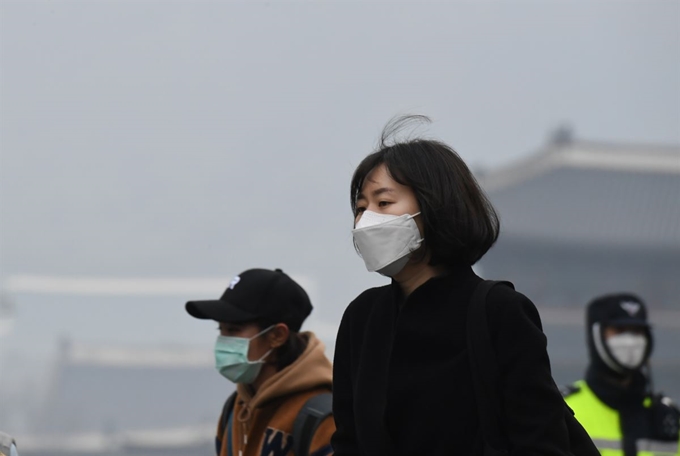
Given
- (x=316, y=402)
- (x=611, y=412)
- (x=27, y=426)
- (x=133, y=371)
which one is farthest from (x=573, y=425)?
(x=133, y=371)

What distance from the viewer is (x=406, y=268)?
146cm

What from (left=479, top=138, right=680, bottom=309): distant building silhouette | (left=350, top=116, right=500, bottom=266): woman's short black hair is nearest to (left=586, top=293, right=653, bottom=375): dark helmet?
(left=350, top=116, right=500, bottom=266): woman's short black hair

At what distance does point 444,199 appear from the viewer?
→ 1.43 meters

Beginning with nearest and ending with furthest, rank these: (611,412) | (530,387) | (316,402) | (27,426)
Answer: (530,387)
(316,402)
(611,412)
(27,426)

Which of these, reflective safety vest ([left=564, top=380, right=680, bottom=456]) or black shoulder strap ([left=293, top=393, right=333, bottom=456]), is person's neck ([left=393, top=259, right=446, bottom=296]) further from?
reflective safety vest ([left=564, top=380, right=680, bottom=456])

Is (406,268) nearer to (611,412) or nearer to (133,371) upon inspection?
(611,412)

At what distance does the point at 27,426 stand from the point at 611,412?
2.27 m

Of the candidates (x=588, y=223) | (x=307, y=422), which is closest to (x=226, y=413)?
(x=307, y=422)

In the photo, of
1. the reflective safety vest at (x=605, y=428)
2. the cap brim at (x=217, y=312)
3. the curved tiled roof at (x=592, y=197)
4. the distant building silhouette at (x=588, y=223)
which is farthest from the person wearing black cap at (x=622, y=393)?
the curved tiled roof at (x=592, y=197)

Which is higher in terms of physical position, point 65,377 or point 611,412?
point 65,377

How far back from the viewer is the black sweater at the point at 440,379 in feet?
4.29

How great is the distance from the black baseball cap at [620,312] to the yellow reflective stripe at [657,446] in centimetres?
31

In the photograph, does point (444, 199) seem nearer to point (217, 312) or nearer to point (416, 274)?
point (416, 274)

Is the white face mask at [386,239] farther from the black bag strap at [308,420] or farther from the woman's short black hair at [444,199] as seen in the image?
the black bag strap at [308,420]
